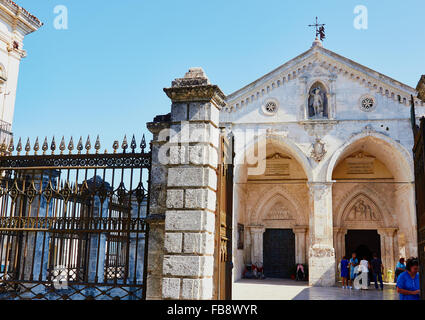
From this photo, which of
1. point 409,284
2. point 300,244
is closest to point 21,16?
point 300,244

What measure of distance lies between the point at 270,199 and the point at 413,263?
1651cm

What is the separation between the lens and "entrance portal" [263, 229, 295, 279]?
71.8 feet

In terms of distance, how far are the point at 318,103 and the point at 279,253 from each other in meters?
7.90

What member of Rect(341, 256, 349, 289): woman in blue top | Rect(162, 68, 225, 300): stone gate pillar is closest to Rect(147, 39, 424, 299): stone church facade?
Rect(341, 256, 349, 289): woman in blue top

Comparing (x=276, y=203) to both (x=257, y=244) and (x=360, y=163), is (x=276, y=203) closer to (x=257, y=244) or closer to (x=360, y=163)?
(x=257, y=244)

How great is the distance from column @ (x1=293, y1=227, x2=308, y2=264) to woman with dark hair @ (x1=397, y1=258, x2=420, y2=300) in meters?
15.7

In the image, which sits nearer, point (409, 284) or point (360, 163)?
point (409, 284)

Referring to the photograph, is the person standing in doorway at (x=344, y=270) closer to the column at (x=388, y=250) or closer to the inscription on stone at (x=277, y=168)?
the column at (x=388, y=250)

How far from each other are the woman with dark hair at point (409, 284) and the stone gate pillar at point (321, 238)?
12.6 m

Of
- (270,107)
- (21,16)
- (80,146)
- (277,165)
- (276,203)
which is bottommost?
(80,146)

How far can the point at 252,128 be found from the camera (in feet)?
65.5

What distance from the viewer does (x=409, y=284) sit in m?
5.90

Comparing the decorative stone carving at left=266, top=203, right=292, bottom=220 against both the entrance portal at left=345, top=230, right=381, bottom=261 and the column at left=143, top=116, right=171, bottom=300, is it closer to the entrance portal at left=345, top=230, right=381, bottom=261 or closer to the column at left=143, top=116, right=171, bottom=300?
the entrance portal at left=345, top=230, right=381, bottom=261

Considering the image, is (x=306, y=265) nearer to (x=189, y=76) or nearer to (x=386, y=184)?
(x=386, y=184)
